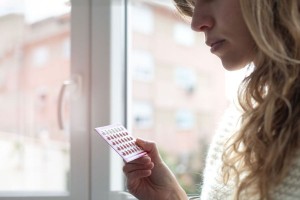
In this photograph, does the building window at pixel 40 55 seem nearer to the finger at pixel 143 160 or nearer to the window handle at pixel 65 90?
the window handle at pixel 65 90

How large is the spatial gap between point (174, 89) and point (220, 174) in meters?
0.50

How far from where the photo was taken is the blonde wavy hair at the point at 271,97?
611 mm

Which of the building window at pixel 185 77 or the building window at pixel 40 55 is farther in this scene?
the building window at pixel 185 77

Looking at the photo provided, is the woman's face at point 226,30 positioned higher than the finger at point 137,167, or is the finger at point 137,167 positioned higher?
the woman's face at point 226,30

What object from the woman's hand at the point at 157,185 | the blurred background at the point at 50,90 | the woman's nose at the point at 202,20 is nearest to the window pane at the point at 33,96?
the blurred background at the point at 50,90

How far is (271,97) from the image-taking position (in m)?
0.63

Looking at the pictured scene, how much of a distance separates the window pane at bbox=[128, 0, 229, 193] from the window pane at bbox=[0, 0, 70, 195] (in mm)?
173

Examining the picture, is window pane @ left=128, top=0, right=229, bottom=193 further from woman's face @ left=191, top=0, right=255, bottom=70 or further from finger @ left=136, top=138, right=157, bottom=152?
woman's face @ left=191, top=0, right=255, bottom=70

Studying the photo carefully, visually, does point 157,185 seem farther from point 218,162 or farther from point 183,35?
point 183,35

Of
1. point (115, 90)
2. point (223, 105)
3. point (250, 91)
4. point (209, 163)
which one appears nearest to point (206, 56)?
point (223, 105)

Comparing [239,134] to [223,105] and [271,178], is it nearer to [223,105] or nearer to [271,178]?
[271,178]

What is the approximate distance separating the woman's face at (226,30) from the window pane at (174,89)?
374 millimetres

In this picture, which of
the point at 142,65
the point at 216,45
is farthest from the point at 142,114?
the point at 216,45

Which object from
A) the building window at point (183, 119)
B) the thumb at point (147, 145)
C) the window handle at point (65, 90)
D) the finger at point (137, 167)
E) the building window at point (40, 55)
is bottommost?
the finger at point (137, 167)
